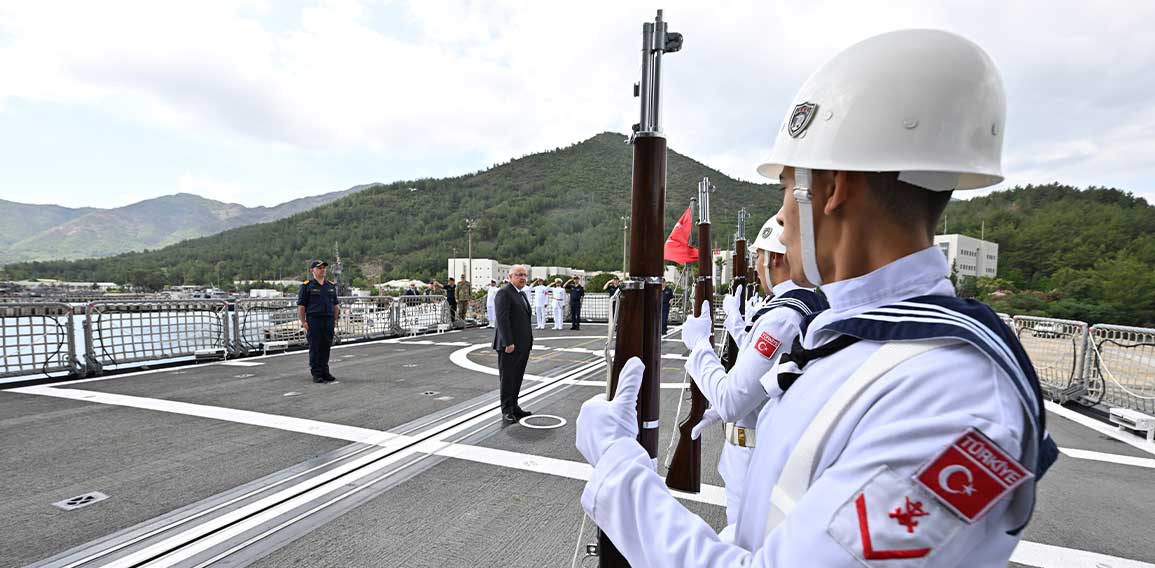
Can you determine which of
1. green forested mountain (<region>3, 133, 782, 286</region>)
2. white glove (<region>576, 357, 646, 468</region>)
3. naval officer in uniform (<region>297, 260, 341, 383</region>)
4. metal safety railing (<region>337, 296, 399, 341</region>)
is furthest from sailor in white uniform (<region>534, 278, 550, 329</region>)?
green forested mountain (<region>3, 133, 782, 286</region>)

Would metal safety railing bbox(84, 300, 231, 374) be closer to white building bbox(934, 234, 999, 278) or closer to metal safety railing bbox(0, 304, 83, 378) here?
metal safety railing bbox(0, 304, 83, 378)

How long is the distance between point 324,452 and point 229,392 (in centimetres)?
338

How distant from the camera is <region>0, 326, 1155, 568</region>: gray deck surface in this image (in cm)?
310

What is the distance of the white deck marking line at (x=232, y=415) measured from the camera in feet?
17.0

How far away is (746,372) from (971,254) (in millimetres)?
109940

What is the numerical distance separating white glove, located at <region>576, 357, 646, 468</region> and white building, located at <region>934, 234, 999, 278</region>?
100886mm

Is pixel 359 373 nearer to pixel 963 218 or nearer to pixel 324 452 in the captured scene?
pixel 324 452

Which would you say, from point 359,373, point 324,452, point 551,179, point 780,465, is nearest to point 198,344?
point 359,373

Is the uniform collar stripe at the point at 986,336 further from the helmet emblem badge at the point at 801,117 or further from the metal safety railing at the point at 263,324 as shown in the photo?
the metal safety railing at the point at 263,324

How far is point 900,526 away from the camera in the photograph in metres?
0.66

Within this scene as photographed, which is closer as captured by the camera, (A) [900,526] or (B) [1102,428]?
(A) [900,526]

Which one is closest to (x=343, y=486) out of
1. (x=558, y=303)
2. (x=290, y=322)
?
(x=290, y=322)

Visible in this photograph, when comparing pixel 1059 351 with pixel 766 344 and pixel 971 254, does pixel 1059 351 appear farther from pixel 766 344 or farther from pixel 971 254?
pixel 971 254

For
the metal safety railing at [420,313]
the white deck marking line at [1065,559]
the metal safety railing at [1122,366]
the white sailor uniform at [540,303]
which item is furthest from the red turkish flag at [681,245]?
the white sailor uniform at [540,303]
